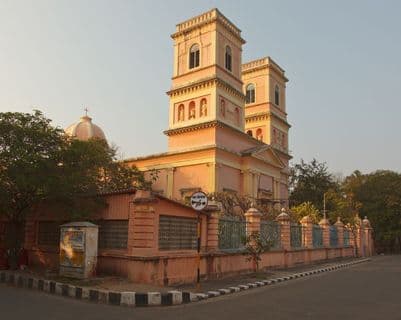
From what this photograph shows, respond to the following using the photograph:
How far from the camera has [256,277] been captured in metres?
16.9

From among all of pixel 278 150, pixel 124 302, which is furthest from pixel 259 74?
pixel 124 302

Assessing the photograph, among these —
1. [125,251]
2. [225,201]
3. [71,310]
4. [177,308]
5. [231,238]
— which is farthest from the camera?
[225,201]

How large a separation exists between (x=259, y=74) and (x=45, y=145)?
3762 cm

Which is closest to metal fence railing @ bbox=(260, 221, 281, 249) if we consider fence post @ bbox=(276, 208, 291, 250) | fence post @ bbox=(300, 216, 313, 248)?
fence post @ bbox=(276, 208, 291, 250)

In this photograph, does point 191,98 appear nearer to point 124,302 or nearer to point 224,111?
point 224,111

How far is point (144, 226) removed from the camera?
13414mm

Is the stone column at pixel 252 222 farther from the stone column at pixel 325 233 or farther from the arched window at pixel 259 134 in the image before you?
the arched window at pixel 259 134

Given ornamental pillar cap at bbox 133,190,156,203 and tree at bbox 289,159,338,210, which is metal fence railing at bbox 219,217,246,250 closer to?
ornamental pillar cap at bbox 133,190,156,203

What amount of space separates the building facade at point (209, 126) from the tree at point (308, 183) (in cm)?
1030

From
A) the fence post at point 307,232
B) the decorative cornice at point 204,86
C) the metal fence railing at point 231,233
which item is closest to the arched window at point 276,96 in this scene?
the decorative cornice at point 204,86

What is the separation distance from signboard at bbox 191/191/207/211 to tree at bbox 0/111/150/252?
373cm

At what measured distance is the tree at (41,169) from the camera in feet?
48.8

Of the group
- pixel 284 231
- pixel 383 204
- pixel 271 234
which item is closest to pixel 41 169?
pixel 271 234

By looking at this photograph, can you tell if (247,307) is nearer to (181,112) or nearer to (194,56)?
(181,112)
